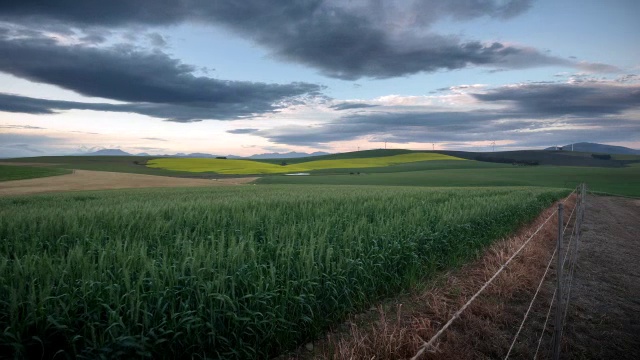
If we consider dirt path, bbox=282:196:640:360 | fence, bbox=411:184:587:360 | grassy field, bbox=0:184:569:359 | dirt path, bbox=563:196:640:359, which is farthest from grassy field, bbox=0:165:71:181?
dirt path, bbox=563:196:640:359

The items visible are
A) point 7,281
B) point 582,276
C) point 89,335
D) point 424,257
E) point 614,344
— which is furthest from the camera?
point 582,276

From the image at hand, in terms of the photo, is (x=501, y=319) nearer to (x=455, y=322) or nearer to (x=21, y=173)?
(x=455, y=322)

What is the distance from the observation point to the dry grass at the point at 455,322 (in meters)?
4.37

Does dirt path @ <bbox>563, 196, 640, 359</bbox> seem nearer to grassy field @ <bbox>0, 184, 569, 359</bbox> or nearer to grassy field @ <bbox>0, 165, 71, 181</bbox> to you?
grassy field @ <bbox>0, 184, 569, 359</bbox>

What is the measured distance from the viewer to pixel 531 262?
927 centimetres

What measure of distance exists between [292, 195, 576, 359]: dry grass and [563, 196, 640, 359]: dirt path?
60cm

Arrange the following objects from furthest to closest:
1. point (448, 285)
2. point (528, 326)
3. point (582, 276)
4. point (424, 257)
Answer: point (582, 276), point (424, 257), point (448, 285), point (528, 326)

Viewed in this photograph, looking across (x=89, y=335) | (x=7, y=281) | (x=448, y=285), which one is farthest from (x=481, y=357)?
(x=7, y=281)

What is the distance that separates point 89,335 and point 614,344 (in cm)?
731

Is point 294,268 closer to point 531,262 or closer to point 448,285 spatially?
point 448,285

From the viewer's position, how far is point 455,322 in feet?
19.5

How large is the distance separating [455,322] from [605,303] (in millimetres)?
3928

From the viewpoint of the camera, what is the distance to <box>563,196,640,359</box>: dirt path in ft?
18.3

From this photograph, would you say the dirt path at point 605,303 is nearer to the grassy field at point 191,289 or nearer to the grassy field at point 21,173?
the grassy field at point 191,289
